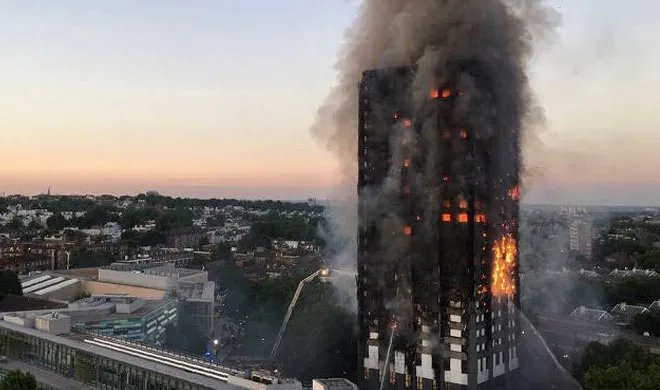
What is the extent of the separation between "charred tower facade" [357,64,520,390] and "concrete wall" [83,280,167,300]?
2733cm

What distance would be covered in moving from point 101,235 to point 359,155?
101 m

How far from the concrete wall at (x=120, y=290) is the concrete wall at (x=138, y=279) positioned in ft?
1.74

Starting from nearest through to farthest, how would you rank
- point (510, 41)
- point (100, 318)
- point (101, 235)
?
point (510, 41) → point (100, 318) → point (101, 235)

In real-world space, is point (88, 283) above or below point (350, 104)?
below

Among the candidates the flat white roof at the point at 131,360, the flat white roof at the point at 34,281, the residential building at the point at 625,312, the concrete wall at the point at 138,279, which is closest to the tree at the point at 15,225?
the flat white roof at the point at 34,281

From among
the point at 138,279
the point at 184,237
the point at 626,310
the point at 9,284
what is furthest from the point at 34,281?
the point at 184,237

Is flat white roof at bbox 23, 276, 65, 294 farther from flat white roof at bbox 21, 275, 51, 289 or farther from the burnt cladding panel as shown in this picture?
the burnt cladding panel

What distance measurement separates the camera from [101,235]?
132 metres

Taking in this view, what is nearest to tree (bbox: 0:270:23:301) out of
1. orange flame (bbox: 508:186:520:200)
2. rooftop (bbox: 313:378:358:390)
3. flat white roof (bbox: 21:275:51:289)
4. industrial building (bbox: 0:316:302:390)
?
flat white roof (bbox: 21:275:51:289)

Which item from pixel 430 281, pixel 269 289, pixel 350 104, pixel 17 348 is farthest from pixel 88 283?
pixel 430 281

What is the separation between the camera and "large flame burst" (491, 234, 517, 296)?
39.5 m

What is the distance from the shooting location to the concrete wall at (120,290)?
204 ft

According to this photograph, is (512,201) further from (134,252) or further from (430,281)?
(134,252)

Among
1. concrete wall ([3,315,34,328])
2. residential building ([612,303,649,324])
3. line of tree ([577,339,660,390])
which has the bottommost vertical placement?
residential building ([612,303,649,324])
